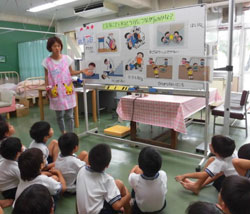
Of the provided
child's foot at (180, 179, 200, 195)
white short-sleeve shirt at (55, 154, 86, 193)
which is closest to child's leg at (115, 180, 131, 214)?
white short-sleeve shirt at (55, 154, 86, 193)

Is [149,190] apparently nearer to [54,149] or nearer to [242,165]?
[242,165]

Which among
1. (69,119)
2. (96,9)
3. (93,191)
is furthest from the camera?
(96,9)

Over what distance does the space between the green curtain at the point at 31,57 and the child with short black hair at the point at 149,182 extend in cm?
648

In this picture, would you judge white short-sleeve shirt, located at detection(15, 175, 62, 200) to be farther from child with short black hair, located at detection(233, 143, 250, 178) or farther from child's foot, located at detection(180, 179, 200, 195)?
child with short black hair, located at detection(233, 143, 250, 178)

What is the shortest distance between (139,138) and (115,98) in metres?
1.77

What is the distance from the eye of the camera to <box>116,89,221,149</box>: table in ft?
9.26

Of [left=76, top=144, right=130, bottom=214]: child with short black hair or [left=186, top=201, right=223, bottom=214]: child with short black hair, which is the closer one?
[left=186, top=201, right=223, bottom=214]: child with short black hair

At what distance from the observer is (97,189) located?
1501 mm

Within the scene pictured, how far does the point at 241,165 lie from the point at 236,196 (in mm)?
735

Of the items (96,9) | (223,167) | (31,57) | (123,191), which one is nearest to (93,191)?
(123,191)

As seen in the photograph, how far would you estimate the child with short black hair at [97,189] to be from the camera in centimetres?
148

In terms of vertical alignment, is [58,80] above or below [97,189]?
above

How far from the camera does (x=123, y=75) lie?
3.06 metres

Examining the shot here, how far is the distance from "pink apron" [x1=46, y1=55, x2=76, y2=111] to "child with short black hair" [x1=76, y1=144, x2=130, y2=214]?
173 centimetres
